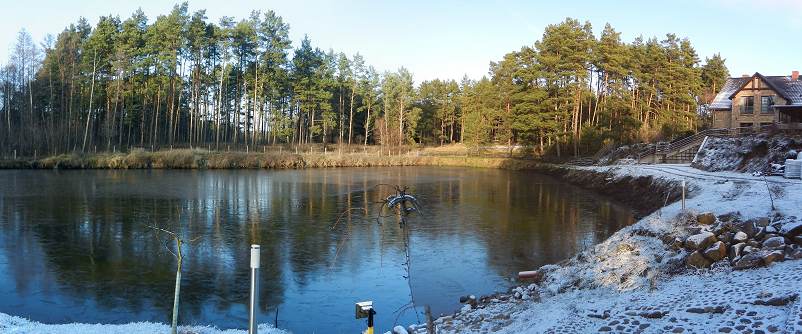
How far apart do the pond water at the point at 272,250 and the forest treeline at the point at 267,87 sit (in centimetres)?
2472

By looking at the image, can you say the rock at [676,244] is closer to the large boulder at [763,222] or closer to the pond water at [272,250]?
the large boulder at [763,222]

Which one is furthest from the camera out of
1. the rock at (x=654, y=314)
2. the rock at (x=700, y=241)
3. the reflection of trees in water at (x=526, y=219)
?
the reflection of trees in water at (x=526, y=219)

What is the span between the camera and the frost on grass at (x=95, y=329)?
8.35 m

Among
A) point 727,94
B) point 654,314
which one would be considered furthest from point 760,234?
point 727,94

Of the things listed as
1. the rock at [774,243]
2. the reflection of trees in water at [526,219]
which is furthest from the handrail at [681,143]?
the rock at [774,243]

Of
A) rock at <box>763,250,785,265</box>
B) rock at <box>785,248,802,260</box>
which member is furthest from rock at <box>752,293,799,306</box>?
rock at <box>785,248,802,260</box>

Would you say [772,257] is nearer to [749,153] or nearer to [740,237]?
[740,237]

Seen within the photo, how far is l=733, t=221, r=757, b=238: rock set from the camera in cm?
1056

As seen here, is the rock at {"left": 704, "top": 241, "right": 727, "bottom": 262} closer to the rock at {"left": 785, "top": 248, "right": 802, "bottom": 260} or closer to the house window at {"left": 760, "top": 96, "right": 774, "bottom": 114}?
the rock at {"left": 785, "top": 248, "right": 802, "bottom": 260}

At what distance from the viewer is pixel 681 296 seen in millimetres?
8266

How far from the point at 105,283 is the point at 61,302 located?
4.35ft

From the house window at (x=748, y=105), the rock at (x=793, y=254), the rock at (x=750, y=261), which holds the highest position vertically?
the house window at (x=748, y=105)

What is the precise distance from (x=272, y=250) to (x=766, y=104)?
3755 cm

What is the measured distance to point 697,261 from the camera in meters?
9.86
